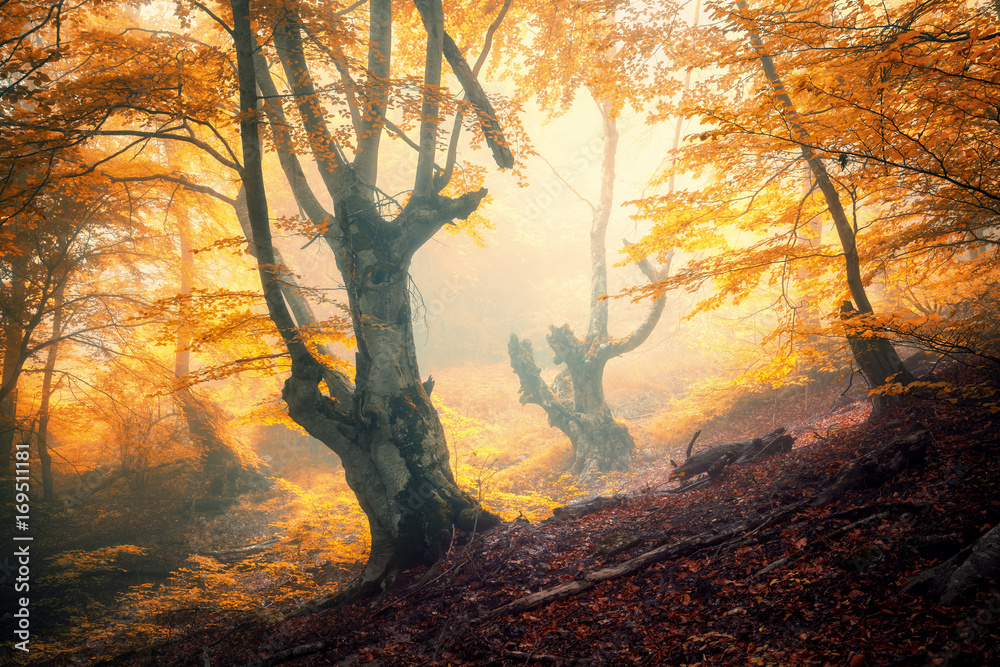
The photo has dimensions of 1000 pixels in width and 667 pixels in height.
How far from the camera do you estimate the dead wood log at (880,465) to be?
11.7ft

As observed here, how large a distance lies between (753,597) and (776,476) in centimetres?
233

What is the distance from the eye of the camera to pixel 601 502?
571cm

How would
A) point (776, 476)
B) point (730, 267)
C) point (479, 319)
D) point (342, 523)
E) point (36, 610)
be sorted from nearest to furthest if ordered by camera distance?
point (776, 476) < point (730, 267) < point (36, 610) < point (342, 523) < point (479, 319)

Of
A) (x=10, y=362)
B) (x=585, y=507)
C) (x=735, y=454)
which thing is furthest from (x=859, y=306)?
(x=10, y=362)

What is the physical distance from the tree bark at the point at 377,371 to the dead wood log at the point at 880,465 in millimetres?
3744

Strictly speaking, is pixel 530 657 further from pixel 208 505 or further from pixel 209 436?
pixel 209 436

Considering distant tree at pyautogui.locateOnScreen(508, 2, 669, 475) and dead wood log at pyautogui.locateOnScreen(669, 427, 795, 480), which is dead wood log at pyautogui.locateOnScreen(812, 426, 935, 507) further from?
distant tree at pyautogui.locateOnScreen(508, 2, 669, 475)

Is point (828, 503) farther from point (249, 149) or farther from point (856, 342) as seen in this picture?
point (249, 149)

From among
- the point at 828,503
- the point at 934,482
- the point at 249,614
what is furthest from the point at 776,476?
the point at 249,614

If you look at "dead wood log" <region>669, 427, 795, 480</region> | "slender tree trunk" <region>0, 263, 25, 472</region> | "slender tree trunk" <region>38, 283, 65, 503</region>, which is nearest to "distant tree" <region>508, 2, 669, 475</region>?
"dead wood log" <region>669, 427, 795, 480</region>

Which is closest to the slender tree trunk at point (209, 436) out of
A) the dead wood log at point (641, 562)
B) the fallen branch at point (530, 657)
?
the dead wood log at point (641, 562)

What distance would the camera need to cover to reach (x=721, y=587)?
116 inches

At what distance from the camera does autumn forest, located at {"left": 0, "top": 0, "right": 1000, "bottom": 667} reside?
305 centimetres

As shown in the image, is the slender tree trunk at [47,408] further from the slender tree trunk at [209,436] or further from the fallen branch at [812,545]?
the fallen branch at [812,545]
